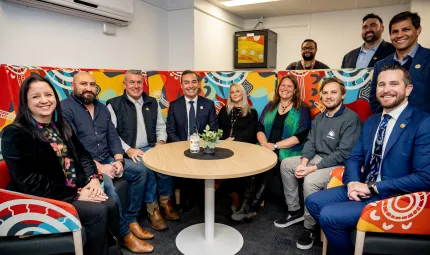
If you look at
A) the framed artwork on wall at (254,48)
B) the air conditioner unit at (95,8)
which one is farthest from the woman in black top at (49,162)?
the framed artwork on wall at (254,48)

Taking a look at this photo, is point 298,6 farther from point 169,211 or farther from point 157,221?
point 157,221

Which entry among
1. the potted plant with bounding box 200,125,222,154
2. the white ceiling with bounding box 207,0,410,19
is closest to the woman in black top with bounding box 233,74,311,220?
the potted plant with bounding box 200,125,222,154

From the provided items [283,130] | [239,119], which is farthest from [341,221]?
[239,119]

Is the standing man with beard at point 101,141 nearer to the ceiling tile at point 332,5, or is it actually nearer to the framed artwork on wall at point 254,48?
the framed artwork on wall at point 254,48

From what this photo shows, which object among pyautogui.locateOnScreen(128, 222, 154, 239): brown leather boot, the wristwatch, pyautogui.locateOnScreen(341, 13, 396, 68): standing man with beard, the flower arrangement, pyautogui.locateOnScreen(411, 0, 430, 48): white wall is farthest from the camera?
pyautogui.locateOnScreen(411, 0, 430, 48): white wall

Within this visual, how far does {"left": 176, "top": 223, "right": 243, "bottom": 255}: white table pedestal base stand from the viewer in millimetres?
2104

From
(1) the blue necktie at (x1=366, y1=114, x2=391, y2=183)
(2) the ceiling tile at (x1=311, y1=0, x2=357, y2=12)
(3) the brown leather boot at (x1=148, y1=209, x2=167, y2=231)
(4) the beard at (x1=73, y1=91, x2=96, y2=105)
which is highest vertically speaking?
(2) the ceiling tile at (x1=311, y1=0, x2=357, y2=12)

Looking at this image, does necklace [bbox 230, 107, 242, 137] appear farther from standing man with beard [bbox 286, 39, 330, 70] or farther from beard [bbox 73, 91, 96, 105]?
standing man with beard [bbox 286, 39, 330, 70]

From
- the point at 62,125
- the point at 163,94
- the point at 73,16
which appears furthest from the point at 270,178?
the point at 73,16

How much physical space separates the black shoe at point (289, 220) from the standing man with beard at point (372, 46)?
1.89 metres

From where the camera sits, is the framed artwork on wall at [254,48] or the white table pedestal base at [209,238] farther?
the framed artwork on wall at [254,48]

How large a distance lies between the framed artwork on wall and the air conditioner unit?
9.93 feet

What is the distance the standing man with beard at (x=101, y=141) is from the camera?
2273 mm

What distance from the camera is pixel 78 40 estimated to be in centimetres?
344
